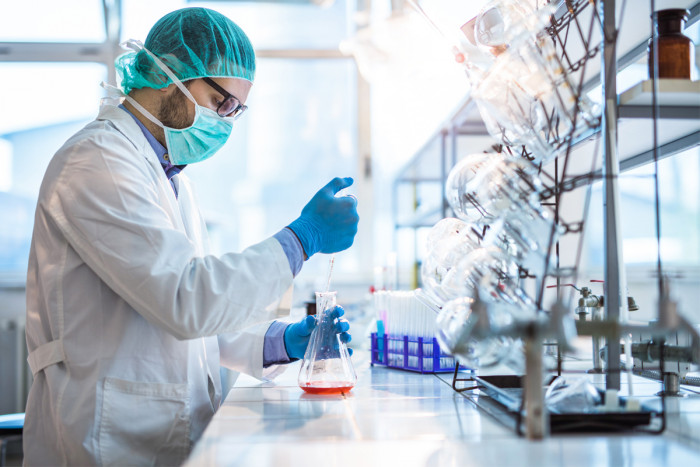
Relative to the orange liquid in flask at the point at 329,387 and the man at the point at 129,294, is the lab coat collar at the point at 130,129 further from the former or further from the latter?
the orange liquid in flask at the point at 329,387

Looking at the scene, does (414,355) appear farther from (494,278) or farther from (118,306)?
(118,306)

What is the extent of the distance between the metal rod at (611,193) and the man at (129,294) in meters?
0.51

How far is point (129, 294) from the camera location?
1.08m

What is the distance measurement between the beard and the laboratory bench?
0.66 metres

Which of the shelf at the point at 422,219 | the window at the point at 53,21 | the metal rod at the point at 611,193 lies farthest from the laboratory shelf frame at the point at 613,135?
the window at the point at 53,21

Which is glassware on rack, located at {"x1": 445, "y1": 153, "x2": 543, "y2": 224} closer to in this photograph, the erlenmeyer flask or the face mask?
the erlenmeyer flask

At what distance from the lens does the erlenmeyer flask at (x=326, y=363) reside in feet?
4.14

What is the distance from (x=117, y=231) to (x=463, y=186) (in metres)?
0.64

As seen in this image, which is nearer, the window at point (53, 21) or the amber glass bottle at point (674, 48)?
the amber glass bottle at point (674, 48)

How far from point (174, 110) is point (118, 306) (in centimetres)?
50

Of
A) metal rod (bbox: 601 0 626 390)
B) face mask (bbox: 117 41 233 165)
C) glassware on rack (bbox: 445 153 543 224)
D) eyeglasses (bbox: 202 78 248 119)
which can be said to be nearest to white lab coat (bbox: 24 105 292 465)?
face mask (bbox: 117 41 233 165)

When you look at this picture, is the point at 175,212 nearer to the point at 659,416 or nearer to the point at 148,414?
the point at 148,414

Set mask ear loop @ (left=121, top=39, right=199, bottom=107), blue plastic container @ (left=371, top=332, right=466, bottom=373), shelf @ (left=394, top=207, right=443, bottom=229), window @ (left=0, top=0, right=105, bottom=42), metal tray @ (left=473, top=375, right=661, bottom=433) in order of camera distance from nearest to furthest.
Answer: metal tray @ (left=473, top=375, right=661, bottom=433), mask ear loop @ (left=121, top=39, right=199, bottom=107), blue plastic container @ (left=371, top=332, right=466, bottom=373), shelf @ (left=394, top=207, right=443, bottom=229), window @ (left=0, top=0, right=105, bottom=42)

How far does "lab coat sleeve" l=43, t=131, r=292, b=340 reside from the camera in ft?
3.49
